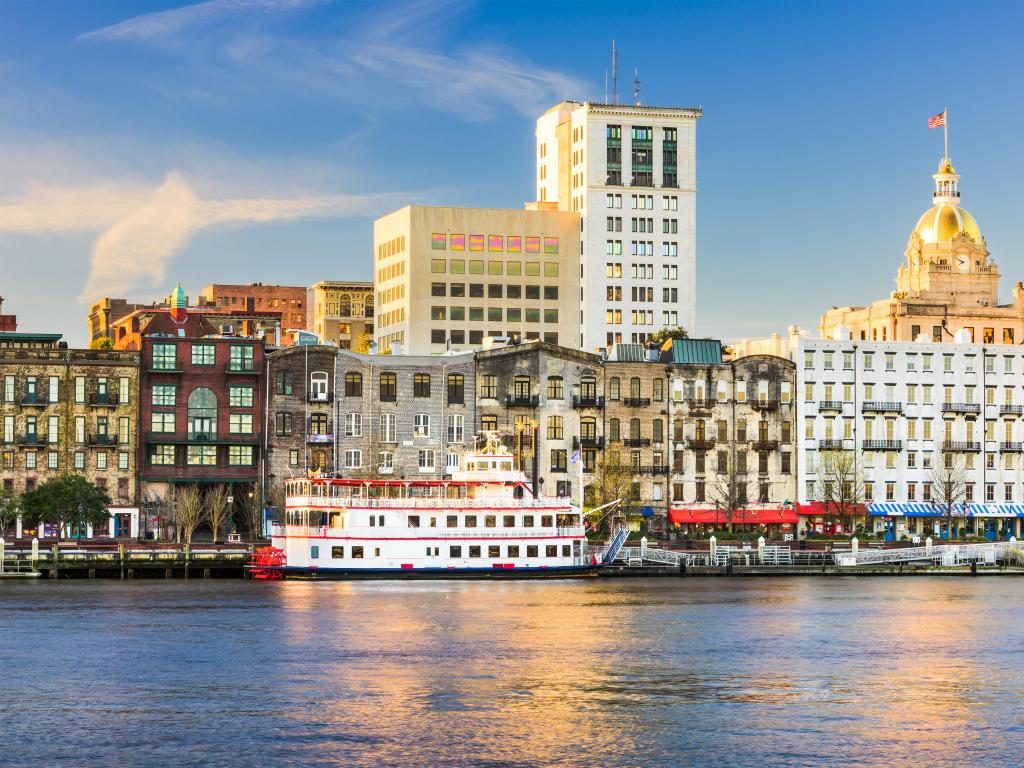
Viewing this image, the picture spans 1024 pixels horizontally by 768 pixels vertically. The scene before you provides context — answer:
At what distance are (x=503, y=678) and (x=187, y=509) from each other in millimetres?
71255

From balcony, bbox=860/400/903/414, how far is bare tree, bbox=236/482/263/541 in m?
53.6

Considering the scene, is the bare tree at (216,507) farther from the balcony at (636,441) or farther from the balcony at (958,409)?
the balcony at (958,409)

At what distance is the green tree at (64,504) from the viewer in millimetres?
141625

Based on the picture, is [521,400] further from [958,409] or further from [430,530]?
[958,409]

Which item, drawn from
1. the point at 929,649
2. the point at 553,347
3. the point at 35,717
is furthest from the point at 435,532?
the point at 35,717

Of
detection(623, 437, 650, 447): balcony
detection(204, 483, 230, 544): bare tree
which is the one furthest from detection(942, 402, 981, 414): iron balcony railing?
detection(204, 483, 230, 544): bare tree

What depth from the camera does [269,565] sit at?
4958 inches

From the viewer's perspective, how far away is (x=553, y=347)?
15600 cm

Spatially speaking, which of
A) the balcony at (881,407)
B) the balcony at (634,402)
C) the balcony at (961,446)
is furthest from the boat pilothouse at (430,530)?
the balcony at (961,446)

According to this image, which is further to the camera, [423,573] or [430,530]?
[423,573]

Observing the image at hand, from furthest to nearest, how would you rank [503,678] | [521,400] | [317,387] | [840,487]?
[840,487], [521,400], [317,387], [503,678]

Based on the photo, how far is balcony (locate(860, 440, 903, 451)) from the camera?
164625 millimetres

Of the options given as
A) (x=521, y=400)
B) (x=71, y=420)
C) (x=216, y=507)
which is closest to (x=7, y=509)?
(x=71, y=420)

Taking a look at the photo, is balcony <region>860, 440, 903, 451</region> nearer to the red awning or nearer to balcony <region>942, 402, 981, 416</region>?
balcony <region>942, 402, 981, 416</region>
